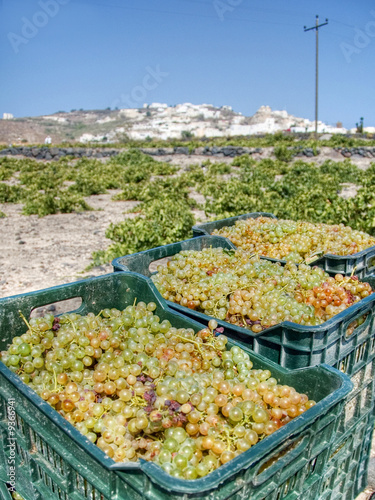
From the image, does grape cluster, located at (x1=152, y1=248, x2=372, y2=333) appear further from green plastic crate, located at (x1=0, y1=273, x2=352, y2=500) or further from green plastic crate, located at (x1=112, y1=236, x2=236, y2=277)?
green plastic crate, located at (x1=0, y1=273, x2=352, y2=500)

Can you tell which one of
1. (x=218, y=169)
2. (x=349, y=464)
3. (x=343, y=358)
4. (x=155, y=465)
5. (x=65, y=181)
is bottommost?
(x=65, y=181)

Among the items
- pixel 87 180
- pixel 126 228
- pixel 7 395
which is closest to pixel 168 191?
pixel 87 180

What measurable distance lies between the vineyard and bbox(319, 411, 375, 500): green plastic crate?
14.5 ft

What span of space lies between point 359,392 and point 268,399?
78cm

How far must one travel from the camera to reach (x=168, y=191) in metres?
11.4

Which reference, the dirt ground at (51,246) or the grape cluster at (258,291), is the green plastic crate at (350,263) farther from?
the dirt ground at (51,246)

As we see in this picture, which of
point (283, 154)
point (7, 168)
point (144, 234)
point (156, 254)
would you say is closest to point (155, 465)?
point (156, 254)

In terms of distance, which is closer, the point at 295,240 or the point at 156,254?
the point at 156,254

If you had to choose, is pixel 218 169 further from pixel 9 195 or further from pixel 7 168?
pixel 7 168

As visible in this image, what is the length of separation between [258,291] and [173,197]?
8.43m

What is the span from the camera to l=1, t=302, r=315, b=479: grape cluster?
150cm

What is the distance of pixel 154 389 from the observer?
1.76m

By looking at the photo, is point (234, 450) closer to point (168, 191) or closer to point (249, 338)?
point (249, 338)

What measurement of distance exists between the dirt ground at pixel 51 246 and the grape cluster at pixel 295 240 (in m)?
1.49
